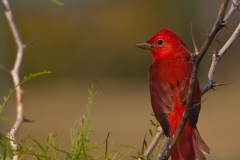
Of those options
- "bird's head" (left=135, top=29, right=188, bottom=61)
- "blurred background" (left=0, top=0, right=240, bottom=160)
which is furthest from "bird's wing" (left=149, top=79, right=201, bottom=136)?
"blurred background" (left=0, top=0, right=240, bottom=160)

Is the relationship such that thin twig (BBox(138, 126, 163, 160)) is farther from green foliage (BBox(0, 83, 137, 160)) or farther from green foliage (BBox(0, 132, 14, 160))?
green foliage (BBox(0, 132, 14, 160))

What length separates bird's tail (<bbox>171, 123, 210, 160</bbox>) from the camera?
3203 mm

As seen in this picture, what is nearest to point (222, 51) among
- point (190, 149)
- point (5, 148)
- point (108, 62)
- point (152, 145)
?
point (190, 149)

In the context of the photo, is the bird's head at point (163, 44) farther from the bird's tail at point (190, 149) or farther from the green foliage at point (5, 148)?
the green foliage at point (5, 148)

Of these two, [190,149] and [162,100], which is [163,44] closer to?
[162,100]

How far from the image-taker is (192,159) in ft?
10.7

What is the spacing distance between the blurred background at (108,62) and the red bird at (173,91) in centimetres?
1168

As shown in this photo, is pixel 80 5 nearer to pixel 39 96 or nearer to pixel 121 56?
pixel 121 56

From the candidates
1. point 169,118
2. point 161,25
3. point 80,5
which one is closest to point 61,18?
point 80,5

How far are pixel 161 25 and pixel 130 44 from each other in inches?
53.6

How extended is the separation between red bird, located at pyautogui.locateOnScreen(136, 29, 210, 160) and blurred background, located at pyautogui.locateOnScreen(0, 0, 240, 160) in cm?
1168

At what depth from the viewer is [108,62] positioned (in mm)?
21172

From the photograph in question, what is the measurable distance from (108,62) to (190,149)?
18.0m

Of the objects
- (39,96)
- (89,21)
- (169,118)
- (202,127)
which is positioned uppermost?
(89,21)
